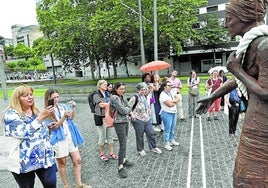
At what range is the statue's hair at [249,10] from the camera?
1.76 meters

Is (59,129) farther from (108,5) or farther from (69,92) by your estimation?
(108,5)

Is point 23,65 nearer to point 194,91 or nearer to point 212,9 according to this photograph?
point 212,9

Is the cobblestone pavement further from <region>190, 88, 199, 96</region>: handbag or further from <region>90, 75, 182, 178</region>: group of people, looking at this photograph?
<region>190, 88, 199, 96</region>: handbag

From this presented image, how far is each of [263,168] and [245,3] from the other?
3.31 ft

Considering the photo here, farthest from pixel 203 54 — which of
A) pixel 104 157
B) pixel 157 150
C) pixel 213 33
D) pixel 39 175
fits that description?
pixel 39 175

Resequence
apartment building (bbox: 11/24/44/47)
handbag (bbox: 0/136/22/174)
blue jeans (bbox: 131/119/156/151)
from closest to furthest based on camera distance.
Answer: handbag (bbox: 0/136/22/174)
blue jeans (bbox: 131/119/156/151)
apartment building (bbox: 11/24/44/47)

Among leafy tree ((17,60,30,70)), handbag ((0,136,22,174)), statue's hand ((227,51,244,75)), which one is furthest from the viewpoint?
leafy tree ((17,60,30,70))

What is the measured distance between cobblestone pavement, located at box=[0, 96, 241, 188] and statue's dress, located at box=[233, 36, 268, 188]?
3285 millimetres

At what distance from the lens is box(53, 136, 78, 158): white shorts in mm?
4452

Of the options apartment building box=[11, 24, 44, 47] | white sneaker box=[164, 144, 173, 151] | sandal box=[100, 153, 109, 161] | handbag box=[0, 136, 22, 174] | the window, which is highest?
apartment building box=[11, 24, 44, 47]

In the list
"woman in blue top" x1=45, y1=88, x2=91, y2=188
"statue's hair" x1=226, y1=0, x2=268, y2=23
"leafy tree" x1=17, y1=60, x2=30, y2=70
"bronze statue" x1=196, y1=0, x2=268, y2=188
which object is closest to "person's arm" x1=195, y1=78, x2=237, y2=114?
"bronze statue" x1=196, y1=0, x2=268, y2=188

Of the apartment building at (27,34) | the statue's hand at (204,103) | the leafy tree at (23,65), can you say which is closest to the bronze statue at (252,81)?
the statue's hand at (204,103)

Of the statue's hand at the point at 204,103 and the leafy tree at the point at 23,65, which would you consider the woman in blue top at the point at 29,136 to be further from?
the leafy tree at the point at 23,65

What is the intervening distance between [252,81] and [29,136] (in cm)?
254
